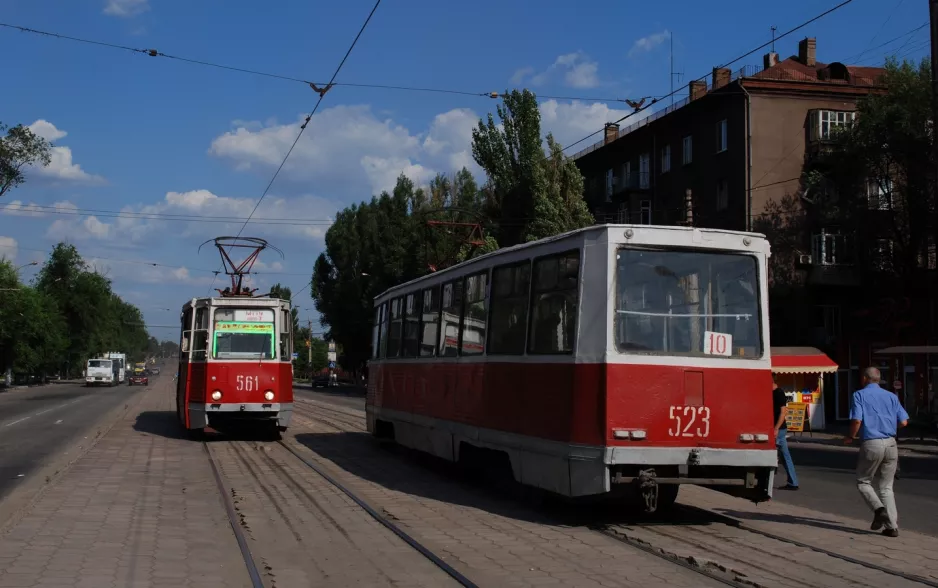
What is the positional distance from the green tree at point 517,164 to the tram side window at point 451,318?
95.7 ft

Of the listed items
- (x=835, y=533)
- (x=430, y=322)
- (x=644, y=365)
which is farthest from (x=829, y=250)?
(x=644, y=365)

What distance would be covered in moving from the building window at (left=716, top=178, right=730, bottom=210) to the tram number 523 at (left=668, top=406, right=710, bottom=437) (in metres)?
33.9

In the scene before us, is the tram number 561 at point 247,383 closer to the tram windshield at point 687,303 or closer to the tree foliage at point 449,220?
the tree foliage at point 449,220

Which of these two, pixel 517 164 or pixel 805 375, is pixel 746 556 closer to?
pixel 805 375

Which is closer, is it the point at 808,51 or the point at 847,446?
the point at 847,446

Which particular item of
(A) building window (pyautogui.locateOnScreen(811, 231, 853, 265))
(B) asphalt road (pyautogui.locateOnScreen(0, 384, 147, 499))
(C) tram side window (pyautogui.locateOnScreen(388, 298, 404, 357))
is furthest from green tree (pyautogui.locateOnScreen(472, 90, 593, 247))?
(C) tram side window (pyautogui.locateOnScreen(388, 298, 404, 357))

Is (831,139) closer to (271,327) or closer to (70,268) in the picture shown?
(271,327)

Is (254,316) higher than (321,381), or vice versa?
(254,316)

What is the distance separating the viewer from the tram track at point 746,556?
7.07 meters

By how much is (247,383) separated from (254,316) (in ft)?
4.75

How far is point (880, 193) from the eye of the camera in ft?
130

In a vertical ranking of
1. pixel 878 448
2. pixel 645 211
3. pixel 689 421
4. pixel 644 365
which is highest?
pixel 645 211

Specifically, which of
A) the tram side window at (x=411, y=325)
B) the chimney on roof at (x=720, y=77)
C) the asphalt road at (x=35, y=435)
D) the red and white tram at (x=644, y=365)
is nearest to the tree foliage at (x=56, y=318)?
the asphalt road at (x=35, y=435)

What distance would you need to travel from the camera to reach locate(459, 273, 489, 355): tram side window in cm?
1199
